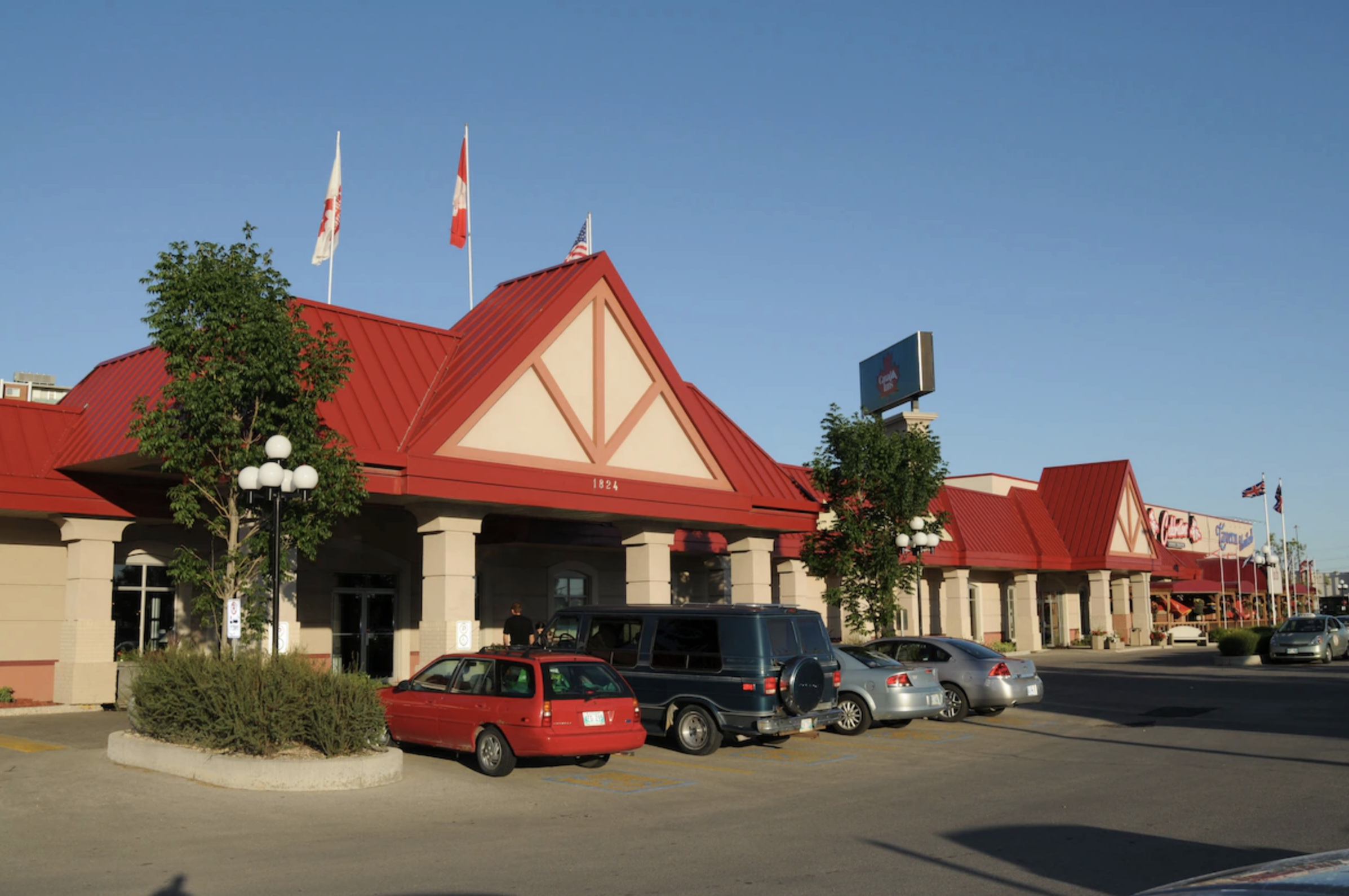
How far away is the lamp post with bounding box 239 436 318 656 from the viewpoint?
1464 centimetres

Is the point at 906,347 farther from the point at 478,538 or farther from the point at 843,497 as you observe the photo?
the point at 478,538

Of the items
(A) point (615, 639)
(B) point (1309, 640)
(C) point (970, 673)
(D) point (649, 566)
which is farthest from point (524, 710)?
(B) point (1309, 640)

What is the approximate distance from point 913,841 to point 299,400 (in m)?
10.5

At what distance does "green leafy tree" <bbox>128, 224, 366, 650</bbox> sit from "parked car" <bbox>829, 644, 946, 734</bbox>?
27.7ft

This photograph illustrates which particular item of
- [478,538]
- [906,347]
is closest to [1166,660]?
[906,347]

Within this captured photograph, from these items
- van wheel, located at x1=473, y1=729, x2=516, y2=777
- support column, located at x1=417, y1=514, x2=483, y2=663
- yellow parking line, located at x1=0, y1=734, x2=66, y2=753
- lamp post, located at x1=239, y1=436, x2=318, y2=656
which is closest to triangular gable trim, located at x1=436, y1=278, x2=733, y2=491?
support column, located at x1=417, y1=514, x2=483, y2=663

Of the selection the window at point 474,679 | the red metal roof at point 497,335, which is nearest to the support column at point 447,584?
the red metal roof at point 497,335

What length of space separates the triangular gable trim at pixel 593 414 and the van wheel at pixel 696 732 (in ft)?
18.6

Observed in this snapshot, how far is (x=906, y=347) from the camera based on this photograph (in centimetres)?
4956

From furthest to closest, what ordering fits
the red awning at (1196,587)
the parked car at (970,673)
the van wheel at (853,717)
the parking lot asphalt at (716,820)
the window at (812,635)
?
the red awning at (1196,587), the parked car at (970,673), the van wheel at (853,717), the window at (812,635), the parking lot asphalt at (716,820)

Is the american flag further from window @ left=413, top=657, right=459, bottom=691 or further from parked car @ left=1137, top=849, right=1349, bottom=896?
parked car @ left=1137, top=849, right=1349, bottom=896

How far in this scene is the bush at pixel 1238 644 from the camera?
3884cm

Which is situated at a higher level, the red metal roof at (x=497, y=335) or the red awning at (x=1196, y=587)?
the red metal roof at (x=497, y=335)

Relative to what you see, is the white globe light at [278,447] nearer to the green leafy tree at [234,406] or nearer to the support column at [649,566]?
the green leafy tree at [234,406]
